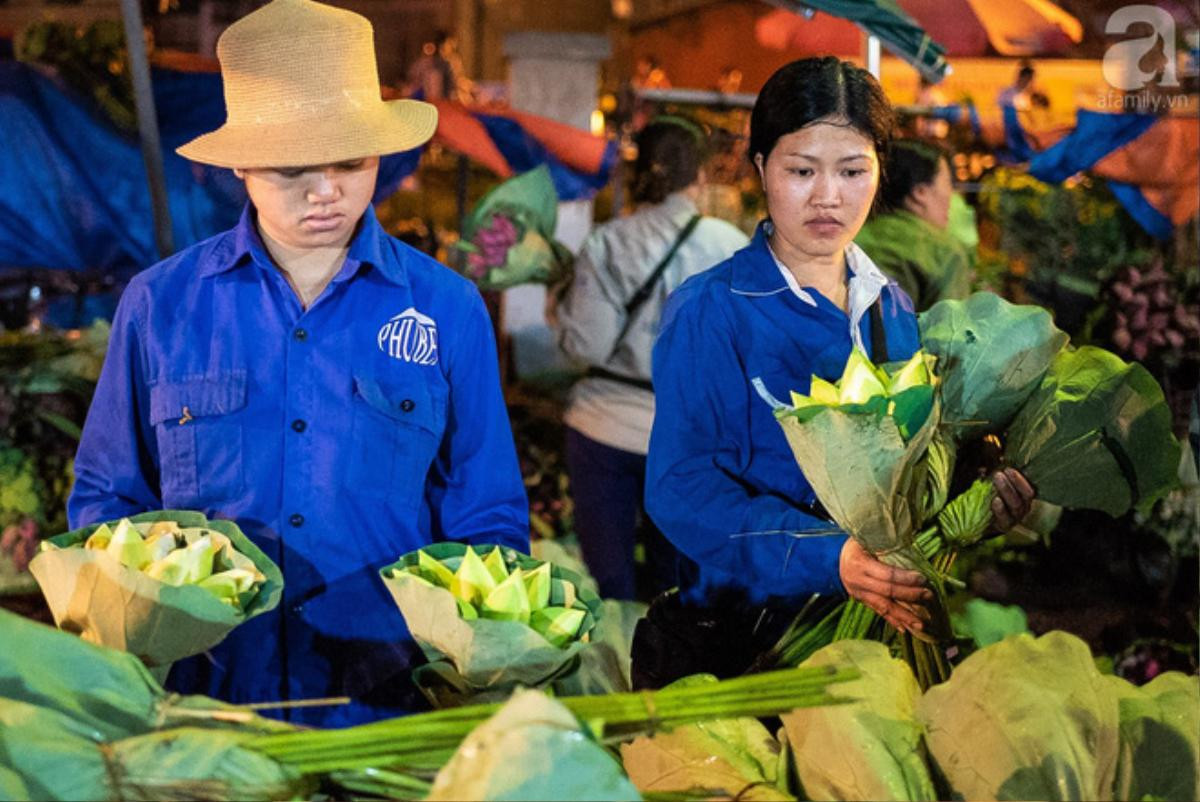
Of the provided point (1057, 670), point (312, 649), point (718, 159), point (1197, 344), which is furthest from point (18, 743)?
point (718, 159)

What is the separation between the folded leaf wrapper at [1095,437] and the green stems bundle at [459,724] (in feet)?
2.75

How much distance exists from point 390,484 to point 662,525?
1.44ft

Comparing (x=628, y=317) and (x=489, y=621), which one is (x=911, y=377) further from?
(x=628, y=317)

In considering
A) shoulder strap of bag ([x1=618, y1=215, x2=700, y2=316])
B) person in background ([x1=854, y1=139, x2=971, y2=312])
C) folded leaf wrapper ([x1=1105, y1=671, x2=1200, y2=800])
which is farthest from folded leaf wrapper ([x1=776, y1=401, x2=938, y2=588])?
shoulder strap of bag ([x1=618, y1=215, x2=700, y2=316])

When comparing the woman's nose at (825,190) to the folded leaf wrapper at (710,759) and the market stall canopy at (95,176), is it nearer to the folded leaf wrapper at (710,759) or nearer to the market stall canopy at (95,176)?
the folded leaf wrapper at (710,759)

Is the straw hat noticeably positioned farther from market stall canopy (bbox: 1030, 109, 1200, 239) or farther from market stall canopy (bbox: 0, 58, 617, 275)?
market stall canopy (bbox: 1030, 109, 1200, 239)

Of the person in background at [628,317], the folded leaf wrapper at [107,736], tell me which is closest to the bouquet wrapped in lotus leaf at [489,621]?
the folded leaf wrapper at [107,736]

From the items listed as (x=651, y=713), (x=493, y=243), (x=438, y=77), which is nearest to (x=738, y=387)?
(x=651, y=713)

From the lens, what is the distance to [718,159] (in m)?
6.95

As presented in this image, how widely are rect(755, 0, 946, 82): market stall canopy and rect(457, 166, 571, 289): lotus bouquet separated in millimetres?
1689

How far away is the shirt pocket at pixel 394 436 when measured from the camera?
2.29 meters

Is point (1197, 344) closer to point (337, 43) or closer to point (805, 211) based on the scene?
point (805, 211)

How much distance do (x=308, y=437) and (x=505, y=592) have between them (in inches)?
26.5

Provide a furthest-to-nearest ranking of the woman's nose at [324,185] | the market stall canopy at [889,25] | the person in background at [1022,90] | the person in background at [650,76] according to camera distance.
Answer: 1. the person in background at [650,76]
2. the person in background at [1022,90]
3. the market stall canopy at [889,25]
4. the woman's nose at [324,185]
